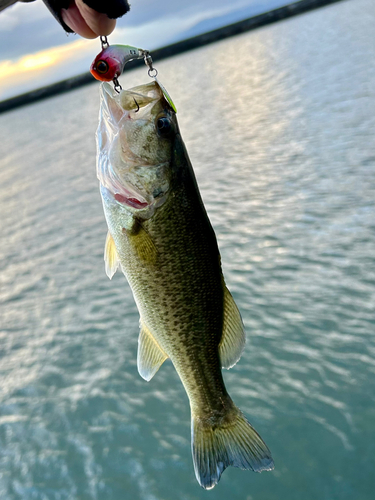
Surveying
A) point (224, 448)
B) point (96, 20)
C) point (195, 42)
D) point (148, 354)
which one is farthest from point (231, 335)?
point (195, 42)

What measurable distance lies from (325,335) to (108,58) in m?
4.72

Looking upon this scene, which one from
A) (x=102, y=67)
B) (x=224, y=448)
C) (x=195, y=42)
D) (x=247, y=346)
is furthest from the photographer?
(x=195, y=42)

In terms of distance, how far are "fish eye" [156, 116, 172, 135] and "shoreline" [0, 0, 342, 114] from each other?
108427 mm

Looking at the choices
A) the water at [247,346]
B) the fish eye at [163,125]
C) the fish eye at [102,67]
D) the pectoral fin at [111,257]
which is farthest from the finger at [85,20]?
the water at [247,346]

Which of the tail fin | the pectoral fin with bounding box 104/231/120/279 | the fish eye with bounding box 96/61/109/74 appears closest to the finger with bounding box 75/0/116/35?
the fish eye with bounding box 96/61/109/74

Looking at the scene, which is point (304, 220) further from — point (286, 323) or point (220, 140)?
point (220, 140)

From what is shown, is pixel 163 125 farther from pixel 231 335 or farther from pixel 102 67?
pixel 231 335

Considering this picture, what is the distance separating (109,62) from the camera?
6.72 ft

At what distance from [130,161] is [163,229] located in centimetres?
39

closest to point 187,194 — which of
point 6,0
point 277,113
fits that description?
point 6,0

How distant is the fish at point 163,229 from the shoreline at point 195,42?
10842cm

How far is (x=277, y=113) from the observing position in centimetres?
1781

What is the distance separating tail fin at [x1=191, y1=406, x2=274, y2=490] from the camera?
7.44ft

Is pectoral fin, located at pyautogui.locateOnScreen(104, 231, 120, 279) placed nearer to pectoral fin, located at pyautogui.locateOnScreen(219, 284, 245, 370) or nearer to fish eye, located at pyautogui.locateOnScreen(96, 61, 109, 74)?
pectoral fin, located at pyautogui.locateOnScreen(219, 284, 245, 370)
